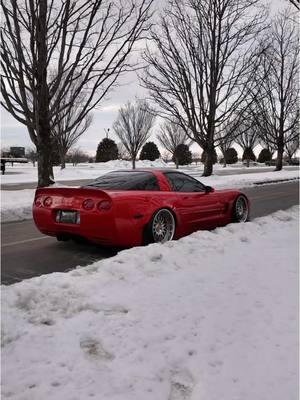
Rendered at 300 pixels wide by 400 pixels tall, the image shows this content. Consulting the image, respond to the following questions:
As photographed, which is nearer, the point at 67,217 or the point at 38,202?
the point at 67,217

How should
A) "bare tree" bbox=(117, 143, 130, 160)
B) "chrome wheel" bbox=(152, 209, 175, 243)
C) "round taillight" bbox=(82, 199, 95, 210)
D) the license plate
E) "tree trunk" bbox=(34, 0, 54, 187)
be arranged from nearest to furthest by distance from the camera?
1. "round taillight" bbox=(82, 199, 95, 210)
2. the license plate
3. "chrome wheel" bbox=(152, 209, 175, 243)
4. "tree trunk" bbox=(34, 0, 54, 187)
5. "bare tree" bbox=(117, 143, 130, 160)

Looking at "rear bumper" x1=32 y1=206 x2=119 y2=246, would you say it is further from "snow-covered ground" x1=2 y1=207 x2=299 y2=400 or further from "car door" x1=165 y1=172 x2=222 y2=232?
"car door" x1=165 y1=172 x2=222 y2=232

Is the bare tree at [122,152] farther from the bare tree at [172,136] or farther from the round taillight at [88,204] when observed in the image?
the round taillight at [88,204]

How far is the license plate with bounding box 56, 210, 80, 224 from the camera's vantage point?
6266mm

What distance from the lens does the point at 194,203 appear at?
24.0ft

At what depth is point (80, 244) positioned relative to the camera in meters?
7.20

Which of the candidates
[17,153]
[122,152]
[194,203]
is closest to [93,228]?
[194,203]

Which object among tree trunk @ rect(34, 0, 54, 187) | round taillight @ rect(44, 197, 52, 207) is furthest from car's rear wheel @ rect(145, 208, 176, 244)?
tree trunk @ rect(34, 0, 54, 187)

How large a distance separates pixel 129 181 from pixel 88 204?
2.98 ft

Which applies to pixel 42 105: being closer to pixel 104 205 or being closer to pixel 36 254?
pixel 36 254

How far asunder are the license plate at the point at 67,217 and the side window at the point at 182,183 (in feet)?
5.65

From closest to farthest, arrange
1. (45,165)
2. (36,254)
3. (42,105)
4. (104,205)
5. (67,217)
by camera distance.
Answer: (104,205), (67,217), (36,254), (42,105), (45,165)

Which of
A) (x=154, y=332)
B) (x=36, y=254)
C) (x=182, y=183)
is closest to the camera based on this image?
(x=154, y=332)

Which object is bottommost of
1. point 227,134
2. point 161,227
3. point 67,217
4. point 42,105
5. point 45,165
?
point 161,227
